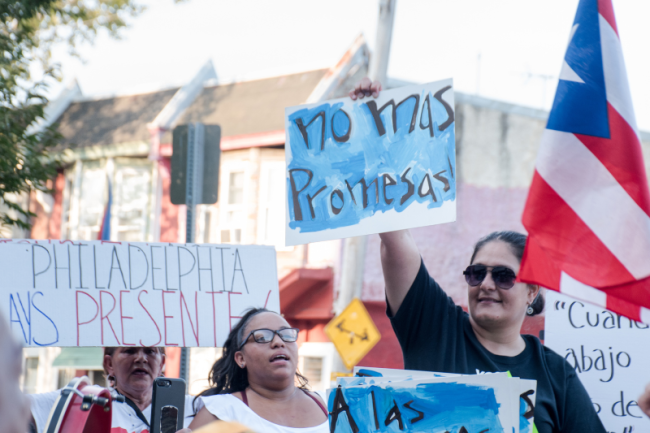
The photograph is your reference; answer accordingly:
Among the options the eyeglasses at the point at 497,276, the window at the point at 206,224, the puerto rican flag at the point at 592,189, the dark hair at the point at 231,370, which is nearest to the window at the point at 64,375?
the window at the point at 206,224

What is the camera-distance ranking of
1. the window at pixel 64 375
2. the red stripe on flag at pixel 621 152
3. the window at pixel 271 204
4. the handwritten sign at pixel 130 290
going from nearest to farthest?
the red stripe on flag at pixel 621 152
the handwritten sign at pixel 130 290
the window at pixel 271 204
the window at pixel 64 375

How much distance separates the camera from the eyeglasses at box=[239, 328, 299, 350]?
346 centimetres

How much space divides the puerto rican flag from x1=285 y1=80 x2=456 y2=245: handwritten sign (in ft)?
2.04

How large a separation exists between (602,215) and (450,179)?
31.9 inches

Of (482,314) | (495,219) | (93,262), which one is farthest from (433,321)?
(495,219)

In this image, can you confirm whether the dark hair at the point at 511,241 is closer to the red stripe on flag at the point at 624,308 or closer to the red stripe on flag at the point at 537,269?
the red stripe on flag at the point at 537,269

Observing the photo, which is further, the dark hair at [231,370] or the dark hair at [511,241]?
the dark hair at [231,370]

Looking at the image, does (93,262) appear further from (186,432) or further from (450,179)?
(450,179)

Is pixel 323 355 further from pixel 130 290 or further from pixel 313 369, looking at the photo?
pixel 130 290

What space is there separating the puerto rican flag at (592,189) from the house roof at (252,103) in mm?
12690

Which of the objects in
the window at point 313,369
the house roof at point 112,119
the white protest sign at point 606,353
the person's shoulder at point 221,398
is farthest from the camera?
the house roof at point 112,119

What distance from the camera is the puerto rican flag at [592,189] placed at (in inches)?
95.8

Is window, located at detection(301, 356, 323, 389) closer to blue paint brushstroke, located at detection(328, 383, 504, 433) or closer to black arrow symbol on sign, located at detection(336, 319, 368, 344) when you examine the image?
black arrow symbol on sign, located at detection(336, 319, 368, 344)

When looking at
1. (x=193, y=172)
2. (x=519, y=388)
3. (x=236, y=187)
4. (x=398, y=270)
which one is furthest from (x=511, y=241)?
(x=236, y=187)
